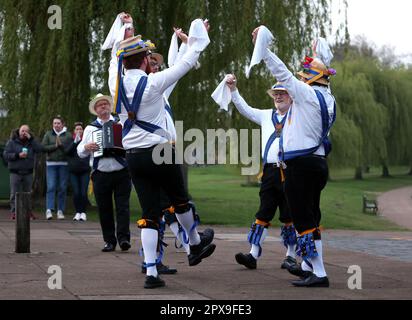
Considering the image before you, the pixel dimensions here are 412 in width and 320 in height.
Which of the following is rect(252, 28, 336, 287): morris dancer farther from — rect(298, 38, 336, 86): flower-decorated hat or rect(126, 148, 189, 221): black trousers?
rect(126, 148, 189, 221): black trousers

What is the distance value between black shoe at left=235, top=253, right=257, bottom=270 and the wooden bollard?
3002 millimetres

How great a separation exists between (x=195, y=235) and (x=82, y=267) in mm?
1458

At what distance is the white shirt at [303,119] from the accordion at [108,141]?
357 centimetres

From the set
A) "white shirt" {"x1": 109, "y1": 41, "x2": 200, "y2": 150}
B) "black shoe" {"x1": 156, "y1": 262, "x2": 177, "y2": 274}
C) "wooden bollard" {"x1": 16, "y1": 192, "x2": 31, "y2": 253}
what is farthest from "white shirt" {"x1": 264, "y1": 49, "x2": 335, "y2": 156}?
"wooden bollard" {"x1": 16, "y1": 192, "x2": 31, "y2": 253}

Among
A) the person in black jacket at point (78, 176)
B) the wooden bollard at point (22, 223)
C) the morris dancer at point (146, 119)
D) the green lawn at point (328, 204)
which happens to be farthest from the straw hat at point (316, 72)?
the green lawn at point (328, 204)

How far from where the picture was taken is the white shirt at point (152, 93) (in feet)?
24.8

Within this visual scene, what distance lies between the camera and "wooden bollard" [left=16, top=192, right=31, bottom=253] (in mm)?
10461

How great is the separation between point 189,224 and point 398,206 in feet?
94.0

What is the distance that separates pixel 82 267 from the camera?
29.5ft

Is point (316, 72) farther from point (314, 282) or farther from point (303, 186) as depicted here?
point (314, 282)

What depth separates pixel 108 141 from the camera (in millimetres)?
10891

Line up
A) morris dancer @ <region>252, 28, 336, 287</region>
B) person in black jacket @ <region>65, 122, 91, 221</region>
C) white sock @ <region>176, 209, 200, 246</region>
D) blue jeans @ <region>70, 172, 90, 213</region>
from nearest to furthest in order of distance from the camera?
morris dancer @ <region>252, 28, 336, 287</region>
white sock @ <region>176, 209, 200, 246</region>
person in black jacket @ <region>65, 122, 91, 221</region>
blue jeans @ <region>70, 172, 90, 213</region>

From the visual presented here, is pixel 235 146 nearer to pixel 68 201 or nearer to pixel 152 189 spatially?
pixel 68 201

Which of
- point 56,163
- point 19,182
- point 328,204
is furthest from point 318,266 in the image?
point 328,204
